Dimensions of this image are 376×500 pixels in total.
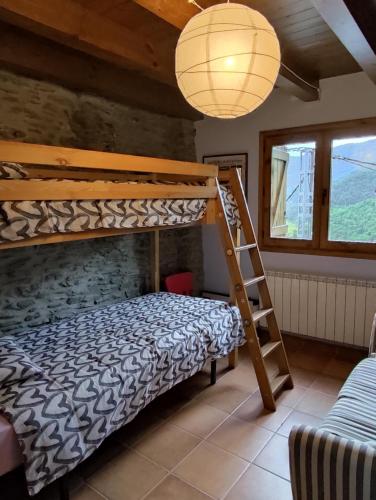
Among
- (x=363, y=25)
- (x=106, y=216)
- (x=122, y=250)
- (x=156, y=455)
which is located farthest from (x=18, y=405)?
(x=363, y=25)

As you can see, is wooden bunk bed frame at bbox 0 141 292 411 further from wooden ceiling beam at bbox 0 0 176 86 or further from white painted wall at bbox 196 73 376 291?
white painted wall at bbox 196 73 376 291

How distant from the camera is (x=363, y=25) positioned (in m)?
1.83

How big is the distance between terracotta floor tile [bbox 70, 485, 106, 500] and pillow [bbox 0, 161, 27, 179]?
62.6 inches

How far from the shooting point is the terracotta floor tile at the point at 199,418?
7.21 feet

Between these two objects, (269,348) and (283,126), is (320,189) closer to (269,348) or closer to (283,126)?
(283,126)

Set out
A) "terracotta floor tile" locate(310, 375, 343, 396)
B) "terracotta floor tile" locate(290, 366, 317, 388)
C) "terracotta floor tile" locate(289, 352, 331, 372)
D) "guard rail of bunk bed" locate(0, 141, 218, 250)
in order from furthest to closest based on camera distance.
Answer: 1. "terracotta floor tile" locate(289, 352, 331, 372)
2. "terracotta floor tile" locate(290, 366, 317, 388)
3. "terracotta floor tile" locate(310, 375, 343, 396)
4. "guard rail of bunk bed" locate(0, 141, 218, 250)

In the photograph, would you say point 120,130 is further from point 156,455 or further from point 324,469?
point 324,469

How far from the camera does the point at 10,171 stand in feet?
5.10

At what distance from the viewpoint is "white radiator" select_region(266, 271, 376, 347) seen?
306 cm

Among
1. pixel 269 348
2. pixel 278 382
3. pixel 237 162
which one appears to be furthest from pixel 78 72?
pixel 278 382

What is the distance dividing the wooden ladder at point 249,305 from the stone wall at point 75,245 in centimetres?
121

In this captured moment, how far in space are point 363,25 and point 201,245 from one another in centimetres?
279

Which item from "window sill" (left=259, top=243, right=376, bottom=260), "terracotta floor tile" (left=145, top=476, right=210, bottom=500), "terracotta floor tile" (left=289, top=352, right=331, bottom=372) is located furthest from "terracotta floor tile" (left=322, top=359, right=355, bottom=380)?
"terracotta floor tile" (left=145, top=476, right=210, bottom=500)

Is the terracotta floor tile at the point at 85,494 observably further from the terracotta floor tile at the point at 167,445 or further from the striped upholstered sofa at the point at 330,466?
the striped upholstered sofa at the point at 330,466
